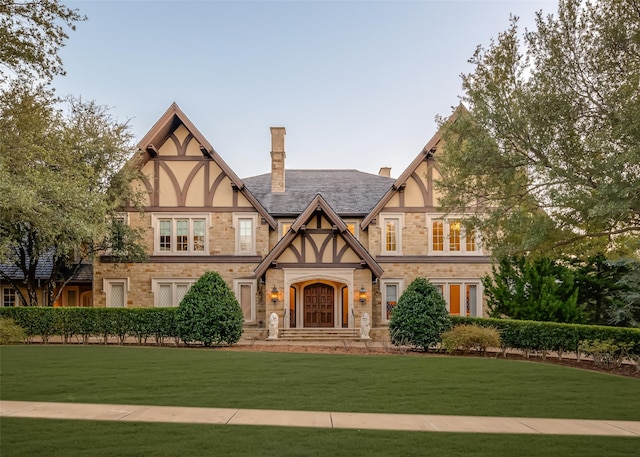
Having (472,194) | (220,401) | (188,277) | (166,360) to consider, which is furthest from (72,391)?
(188,277)

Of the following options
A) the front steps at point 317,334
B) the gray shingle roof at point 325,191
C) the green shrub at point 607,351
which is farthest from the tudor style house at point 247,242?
the green shrub at point 607,351

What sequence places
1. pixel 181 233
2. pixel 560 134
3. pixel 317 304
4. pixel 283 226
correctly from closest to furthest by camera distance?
pixel 560 134 → pixel 317 304 → pixel 181 233 → pixel 283 226

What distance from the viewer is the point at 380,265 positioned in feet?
84.4

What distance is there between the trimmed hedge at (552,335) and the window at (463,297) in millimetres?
5442

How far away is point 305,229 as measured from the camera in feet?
77.1

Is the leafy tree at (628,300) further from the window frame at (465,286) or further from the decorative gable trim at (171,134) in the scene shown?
the decorative gable trim at (171,134)

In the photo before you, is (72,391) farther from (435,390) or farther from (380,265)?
(380,265)

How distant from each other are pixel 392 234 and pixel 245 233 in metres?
7.16

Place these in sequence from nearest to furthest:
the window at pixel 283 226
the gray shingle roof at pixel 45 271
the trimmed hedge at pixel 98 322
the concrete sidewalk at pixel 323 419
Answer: the concrete sidewalk at pixel 323 419, the trimmed hedge at pixel 98 322, the gray shingle roof at pixel 45 271, the window at pixel 283 226

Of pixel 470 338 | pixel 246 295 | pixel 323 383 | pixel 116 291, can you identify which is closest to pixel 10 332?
pixel 116 291

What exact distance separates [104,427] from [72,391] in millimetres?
3209

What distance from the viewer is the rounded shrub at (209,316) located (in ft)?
65.4

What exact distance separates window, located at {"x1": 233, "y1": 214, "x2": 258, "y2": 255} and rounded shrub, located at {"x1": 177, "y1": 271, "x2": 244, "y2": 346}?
17.0 ft

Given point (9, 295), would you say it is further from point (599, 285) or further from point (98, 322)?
point (599, 285)
